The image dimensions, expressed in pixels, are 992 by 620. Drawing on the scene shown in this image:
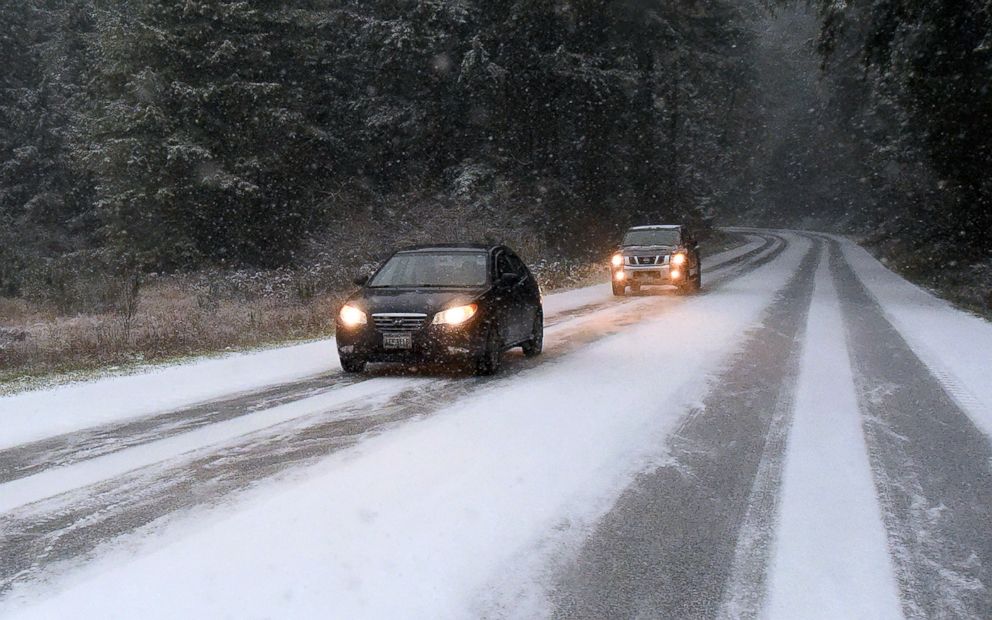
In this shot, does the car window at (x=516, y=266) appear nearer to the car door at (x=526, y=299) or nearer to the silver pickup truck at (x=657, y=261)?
the car door at (x=526, y=299)

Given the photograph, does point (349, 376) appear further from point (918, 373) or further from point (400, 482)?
point (918, 373)

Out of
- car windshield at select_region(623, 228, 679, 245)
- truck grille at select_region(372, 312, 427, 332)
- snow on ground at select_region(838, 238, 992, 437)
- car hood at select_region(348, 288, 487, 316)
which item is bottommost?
snow on ground at select_region(838, 238, 992, 437)

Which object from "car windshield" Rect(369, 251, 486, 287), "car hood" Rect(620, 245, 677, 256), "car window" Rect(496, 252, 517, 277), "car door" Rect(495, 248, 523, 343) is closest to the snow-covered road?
"car door" Rect(495, 248, 523, 343)

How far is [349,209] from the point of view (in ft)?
113

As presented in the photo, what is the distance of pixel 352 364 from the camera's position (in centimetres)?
1039

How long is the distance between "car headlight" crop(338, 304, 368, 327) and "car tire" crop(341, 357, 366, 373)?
1.51 ft

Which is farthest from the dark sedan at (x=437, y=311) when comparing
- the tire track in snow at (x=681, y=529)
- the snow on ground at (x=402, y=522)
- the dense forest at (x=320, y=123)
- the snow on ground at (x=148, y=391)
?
the dense forest at (x=320, y=123)

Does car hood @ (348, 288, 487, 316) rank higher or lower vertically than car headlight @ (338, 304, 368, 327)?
higher

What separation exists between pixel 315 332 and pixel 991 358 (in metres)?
11.0

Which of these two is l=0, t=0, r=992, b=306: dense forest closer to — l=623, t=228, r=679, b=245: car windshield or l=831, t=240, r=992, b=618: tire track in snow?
l=623, t=228, r=679, b=245: car windshield

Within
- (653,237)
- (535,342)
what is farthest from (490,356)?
(653,237)

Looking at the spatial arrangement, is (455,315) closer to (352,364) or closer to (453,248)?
(352,364)

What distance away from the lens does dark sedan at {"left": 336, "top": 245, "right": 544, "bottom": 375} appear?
9.71 m

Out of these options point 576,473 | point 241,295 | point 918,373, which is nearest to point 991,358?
point 918,373
